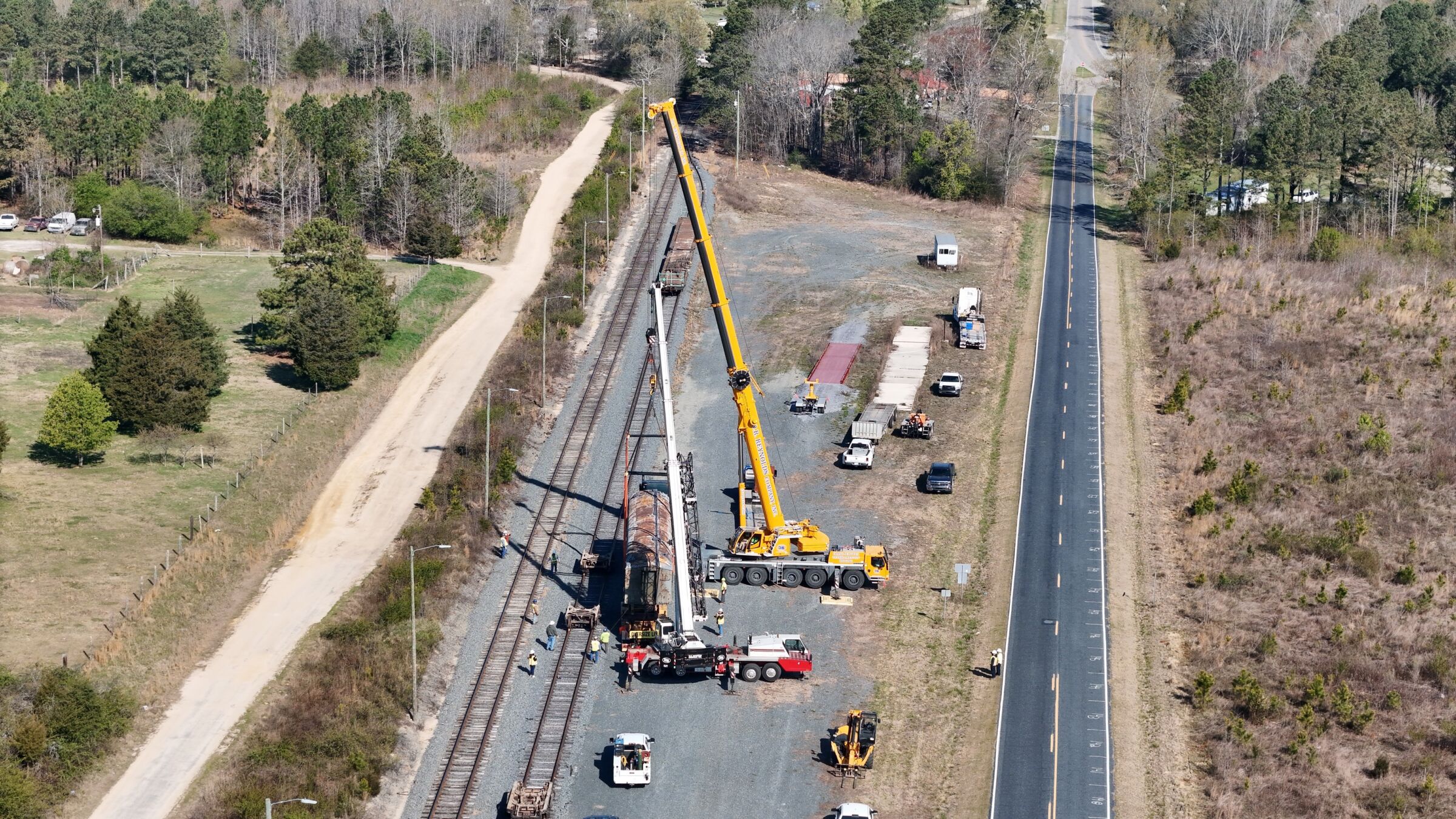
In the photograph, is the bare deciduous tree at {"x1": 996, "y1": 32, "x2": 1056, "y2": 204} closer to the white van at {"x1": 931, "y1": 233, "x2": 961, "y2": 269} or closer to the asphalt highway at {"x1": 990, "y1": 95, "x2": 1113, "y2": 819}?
the white van at {"x1": 931, "y1": 233, "x2": 961, "y2": 269}

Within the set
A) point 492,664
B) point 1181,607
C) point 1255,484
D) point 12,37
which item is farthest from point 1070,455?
point 12,37

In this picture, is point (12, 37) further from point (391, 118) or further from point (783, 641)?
point (783, 641)

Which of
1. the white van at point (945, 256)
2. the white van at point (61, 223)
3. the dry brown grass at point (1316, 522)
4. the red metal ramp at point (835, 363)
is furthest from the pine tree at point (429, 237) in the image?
the dry brown grass at point (1316, 522)

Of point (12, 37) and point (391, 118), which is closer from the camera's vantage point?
point (391, 118)

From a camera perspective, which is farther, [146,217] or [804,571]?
[146,217]

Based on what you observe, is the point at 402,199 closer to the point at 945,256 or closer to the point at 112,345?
the point at 112,345

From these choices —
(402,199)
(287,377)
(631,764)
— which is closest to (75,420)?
(287,377)

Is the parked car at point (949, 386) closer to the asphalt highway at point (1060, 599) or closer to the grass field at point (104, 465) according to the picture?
the asphalt highway at point (1060, 599)
